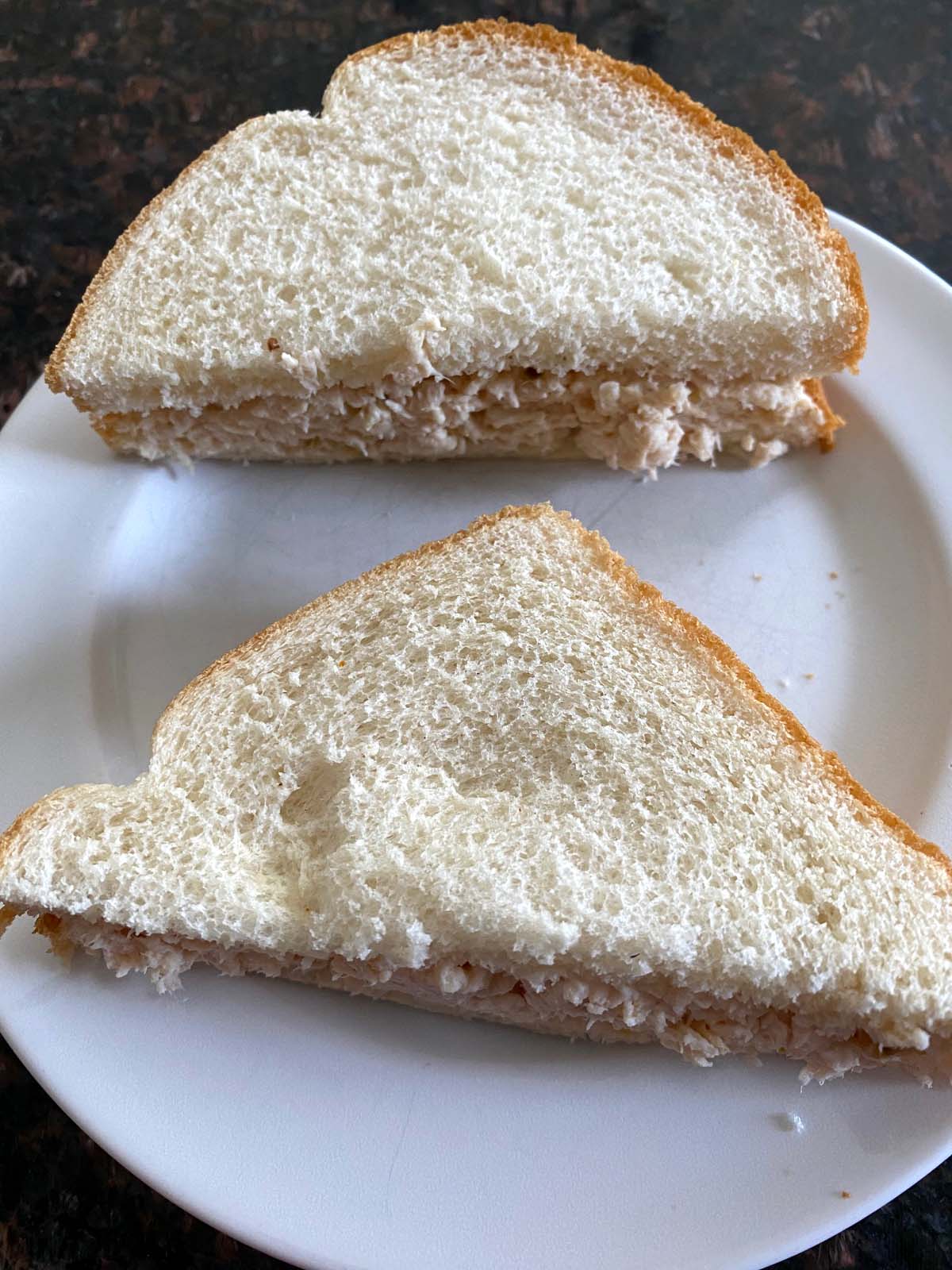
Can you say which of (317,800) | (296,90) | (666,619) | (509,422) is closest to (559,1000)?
(317,800)

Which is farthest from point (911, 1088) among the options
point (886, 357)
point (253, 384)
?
point (253, 384)

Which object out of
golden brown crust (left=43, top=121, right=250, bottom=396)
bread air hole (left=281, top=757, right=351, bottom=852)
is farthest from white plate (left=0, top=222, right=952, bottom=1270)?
bread air hole (left=281, top=757, right=351, bottom=852)

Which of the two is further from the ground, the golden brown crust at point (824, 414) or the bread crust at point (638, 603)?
the golden brown crust at point (824, 414)

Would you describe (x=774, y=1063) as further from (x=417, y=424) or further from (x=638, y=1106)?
(x=417, y=424)

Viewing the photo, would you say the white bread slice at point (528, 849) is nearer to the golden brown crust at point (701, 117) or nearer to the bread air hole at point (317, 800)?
the bread air hole at point (317, 800)

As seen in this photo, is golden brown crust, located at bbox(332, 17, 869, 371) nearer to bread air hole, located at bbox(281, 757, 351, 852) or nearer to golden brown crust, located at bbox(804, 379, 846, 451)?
golden brown crust, located at bbox(804, 379, 846, 451)


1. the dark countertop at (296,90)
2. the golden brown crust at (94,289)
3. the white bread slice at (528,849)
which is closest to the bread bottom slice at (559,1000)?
the white bread slice at (528,849)
